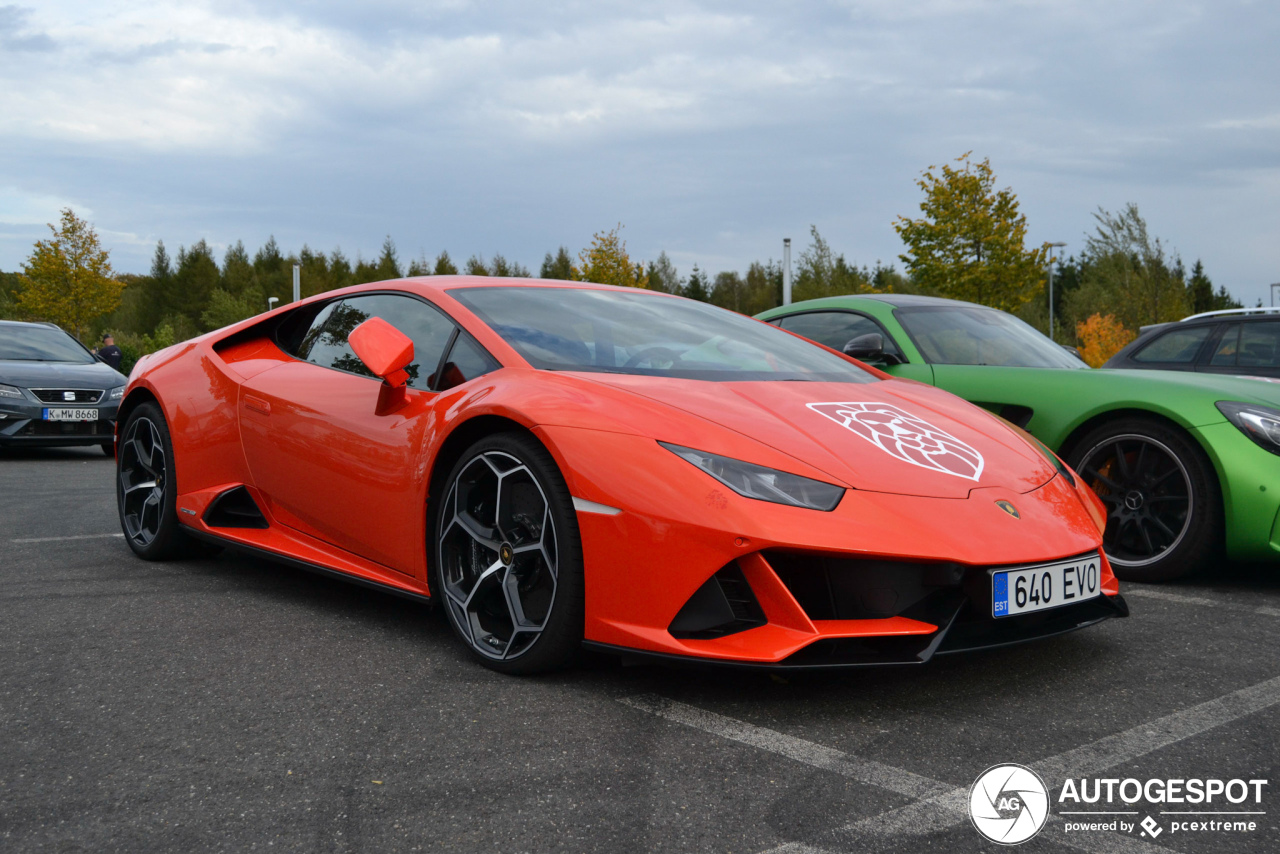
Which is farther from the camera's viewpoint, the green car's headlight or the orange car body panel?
the green car's headlight

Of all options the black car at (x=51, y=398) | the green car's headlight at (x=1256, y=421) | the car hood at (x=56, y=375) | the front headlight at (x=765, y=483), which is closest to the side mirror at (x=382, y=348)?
the front headlight at (x=765, y=483)

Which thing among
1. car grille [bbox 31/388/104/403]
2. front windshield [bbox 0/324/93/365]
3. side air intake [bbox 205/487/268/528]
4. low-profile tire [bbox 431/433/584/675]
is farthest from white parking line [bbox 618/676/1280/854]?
front windshield [bbox 0/324/93/365]

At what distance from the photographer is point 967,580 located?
241cm

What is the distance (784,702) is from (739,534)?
20.1 inches

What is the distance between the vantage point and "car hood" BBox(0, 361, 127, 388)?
9.12m

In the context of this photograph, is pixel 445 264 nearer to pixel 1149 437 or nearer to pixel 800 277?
pixel 800 277

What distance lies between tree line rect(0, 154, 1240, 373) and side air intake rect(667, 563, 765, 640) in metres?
22.0

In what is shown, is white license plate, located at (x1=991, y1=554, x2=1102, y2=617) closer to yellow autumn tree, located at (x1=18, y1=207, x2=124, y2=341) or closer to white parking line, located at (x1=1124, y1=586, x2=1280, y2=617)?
white parking line, located at (x1=1124, y1=586, x2=1280, y2=617)

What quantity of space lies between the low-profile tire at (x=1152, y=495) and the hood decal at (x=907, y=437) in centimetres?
156

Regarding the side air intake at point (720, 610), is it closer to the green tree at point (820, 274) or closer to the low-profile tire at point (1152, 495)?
the low-profile tire at point (1152, 495)

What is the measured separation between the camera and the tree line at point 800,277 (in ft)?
76.4

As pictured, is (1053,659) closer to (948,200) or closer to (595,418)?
(595,418)

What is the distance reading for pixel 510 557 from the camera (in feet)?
9.02

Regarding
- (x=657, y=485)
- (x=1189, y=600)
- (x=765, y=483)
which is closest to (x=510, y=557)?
(x=657, y=485)
